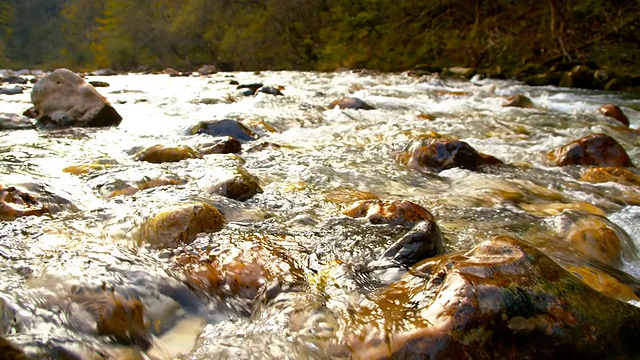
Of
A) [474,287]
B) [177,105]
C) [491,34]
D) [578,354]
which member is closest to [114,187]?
[474,287]

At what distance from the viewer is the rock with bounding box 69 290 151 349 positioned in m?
Result: 1.22

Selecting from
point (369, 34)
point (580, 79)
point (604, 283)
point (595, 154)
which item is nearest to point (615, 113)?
point (595, 154)

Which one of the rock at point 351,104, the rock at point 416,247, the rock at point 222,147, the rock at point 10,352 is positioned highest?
the rock at point 10,352

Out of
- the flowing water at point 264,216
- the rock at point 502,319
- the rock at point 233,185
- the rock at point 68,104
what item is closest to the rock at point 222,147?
the flowing water at point 264,216

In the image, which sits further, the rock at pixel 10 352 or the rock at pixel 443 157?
the rock at pixel 443 157

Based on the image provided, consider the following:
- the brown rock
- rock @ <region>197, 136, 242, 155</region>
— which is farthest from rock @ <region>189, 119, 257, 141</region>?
the brown rock

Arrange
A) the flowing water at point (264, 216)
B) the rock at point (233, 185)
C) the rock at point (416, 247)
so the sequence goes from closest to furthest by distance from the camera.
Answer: the flowing water at point (264, 216) < the rock at point (416, 247) < the rock at point (233, 185)

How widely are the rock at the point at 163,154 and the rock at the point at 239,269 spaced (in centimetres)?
161

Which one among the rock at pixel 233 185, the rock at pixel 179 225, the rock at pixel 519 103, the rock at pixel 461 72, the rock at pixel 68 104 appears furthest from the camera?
the rock at pixel 461 72

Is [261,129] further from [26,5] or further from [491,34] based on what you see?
[26,5]

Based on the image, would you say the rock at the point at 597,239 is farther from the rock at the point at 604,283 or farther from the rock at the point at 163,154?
the rock at the point at 163,154

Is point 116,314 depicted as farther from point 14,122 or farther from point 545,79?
point 545,79

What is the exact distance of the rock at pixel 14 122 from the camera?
4484 millimetres

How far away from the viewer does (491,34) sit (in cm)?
1406
